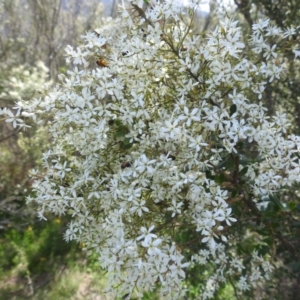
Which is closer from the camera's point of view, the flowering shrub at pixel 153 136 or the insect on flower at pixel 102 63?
the flowering shrub at pixel 153 136

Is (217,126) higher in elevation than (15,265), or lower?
higher

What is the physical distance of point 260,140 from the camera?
1401 mm

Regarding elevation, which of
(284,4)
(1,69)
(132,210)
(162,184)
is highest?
(1,69)

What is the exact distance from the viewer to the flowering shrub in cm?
127

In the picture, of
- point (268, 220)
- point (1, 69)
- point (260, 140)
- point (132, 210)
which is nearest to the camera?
point (132, 210)

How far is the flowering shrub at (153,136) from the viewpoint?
→ 1273 mm

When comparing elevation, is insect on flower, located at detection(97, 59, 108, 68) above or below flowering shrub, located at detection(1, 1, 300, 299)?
above

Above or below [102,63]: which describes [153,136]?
below

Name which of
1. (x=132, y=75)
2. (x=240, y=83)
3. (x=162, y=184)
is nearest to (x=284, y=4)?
(x=240, y=83)

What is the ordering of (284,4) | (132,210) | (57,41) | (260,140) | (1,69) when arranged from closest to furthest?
1. (132,210)
2. (260,140)
3. (284,4)
4. (1,69)
5. (57,41)

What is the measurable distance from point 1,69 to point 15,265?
105 inches

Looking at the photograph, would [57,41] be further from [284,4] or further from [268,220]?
[268,220]

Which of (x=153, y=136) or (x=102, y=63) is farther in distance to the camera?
(x=102, y=63)

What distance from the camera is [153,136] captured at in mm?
1324
